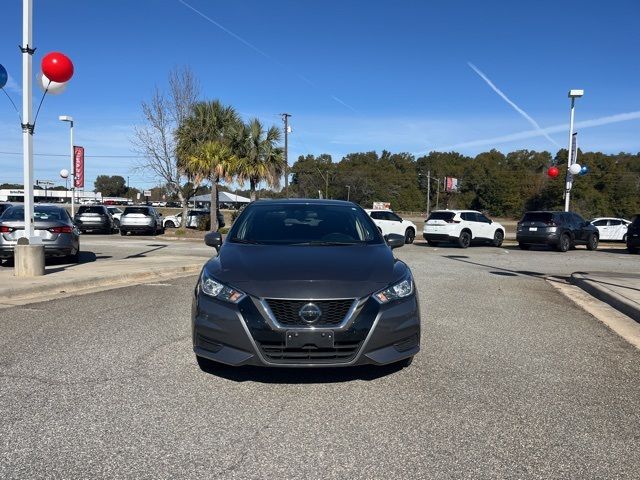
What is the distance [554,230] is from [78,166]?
26.8 metres

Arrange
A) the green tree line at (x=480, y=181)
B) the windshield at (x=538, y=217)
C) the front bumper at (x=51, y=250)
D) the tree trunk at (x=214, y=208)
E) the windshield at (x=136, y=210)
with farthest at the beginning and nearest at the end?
the green tree line at (x=480, y=181), the windshield at (x=136, y=210), the tree trunk at (x=214, y=208), the windshield at (x=538, y=217), the front bumper at (x=51, y=250)

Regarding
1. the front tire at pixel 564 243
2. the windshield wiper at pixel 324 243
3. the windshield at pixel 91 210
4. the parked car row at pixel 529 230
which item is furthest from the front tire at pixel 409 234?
the windshield wiper at pixel 324 243

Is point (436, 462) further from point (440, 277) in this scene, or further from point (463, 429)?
point (440, 277)

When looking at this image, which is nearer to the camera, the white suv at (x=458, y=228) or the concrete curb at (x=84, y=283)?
the concrete curb at (x=84, y=283)

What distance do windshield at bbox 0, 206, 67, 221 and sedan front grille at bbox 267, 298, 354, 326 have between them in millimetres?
10215

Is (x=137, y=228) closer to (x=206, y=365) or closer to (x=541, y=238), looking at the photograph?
(x=541, y=238)

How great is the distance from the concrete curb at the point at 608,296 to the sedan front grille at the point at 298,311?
5607 millimetres

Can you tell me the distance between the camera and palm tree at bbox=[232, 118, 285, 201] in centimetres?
3055

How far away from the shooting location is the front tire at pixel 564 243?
21.3m

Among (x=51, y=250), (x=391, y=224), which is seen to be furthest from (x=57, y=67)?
(x=391, y=224)

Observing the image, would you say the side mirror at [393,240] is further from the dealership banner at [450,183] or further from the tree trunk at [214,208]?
the dealership banner at [450,183]

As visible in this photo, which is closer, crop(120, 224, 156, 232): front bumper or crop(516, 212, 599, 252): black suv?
crop(516, 212, 599, 252): black suv

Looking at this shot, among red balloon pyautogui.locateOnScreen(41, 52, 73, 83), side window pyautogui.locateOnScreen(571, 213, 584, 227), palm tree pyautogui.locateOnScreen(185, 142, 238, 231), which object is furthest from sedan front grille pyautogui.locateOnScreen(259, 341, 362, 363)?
palm tree pyautogui.locateOnScreen(185, 142, 238, 231)

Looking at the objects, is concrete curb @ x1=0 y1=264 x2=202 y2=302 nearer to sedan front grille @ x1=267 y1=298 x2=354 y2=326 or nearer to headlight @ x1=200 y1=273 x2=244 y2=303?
headlight @ x1=200 y1=273 x2=244 y2=303
